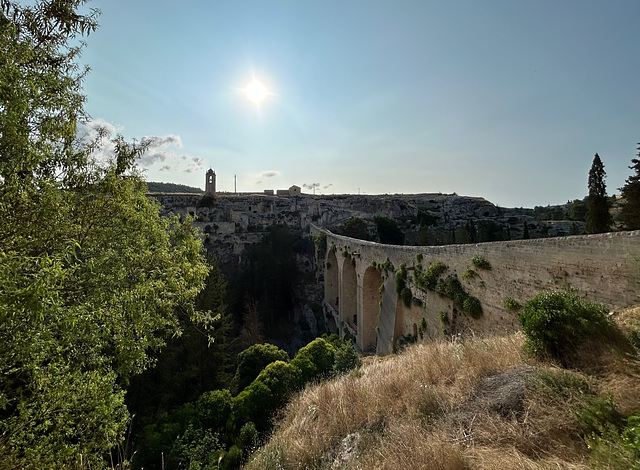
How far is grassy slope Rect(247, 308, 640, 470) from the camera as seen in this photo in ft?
9.29

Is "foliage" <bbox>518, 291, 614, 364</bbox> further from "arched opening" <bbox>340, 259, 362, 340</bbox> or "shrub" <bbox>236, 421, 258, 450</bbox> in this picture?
"arched opening" <bbox>340, 259, 362, 340</bbox>

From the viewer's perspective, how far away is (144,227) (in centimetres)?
643

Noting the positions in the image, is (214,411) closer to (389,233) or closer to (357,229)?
(357,229)

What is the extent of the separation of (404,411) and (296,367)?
7.12 m

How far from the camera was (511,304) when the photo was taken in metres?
7.25

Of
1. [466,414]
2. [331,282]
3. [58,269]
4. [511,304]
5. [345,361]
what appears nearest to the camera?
[58,269]

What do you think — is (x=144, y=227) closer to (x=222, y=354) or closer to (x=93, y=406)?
(x=93, y=406)

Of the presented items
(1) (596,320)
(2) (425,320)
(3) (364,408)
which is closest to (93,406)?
(3) (364,408)

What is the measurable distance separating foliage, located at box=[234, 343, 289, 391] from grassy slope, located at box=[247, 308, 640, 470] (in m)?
6.80

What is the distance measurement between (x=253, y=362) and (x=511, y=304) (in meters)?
9.51

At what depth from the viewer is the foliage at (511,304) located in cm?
715

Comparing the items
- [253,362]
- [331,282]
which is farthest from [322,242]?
[253,362]

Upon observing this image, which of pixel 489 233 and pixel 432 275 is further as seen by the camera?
pixel 489 233

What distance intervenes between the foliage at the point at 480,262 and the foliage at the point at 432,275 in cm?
144
